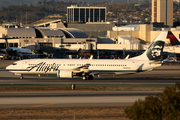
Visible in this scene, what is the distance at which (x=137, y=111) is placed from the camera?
19.9 metres

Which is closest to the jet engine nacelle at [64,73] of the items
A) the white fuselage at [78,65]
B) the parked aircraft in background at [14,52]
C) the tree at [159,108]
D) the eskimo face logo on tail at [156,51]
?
the white fuselage at [78,65]

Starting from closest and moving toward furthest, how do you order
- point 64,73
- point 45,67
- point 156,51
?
point 64,73, point 45,67, point 156,51

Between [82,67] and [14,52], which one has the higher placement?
[14,52]

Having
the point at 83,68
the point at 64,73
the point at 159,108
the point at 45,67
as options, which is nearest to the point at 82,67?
the point at 83,68

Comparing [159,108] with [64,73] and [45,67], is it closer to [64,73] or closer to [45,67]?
[64,73]

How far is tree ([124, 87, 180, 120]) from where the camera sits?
19375mm

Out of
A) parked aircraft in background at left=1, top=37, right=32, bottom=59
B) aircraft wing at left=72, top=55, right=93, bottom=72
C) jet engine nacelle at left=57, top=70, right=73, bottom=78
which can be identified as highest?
parked aircraft in background at left=1, top=37, right=32, bottom=59

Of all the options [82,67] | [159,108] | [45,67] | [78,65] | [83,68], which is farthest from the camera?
[78,65]

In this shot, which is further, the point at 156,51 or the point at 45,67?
the point at 156,51

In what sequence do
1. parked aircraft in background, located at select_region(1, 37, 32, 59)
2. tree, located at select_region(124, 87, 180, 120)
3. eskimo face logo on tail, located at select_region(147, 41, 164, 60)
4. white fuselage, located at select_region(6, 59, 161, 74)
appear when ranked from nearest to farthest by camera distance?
tree, located at select_region(124, 87, 180, 120) < white fuselage, located at select_region(6, 59, 161, 74) < eskimo face logo on tail, located at select_region(147, 41, 164, 60) < parked aircraft in background, located at select_region(1, 37, 32, 59)

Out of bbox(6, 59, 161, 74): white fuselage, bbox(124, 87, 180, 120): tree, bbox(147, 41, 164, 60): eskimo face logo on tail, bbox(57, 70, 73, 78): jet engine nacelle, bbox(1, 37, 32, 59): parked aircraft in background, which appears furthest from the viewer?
bbox(1, 37, 32, 59): parked aircraft in background

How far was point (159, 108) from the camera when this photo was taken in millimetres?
19797

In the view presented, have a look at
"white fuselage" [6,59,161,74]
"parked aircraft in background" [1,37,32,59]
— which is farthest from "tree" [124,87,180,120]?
"parked aircraft in background" [1,37,32,59]

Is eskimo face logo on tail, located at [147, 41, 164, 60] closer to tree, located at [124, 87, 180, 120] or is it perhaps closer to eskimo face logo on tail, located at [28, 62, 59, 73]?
eskimo face logo on tail, located at [28, 62, 59, 73]
